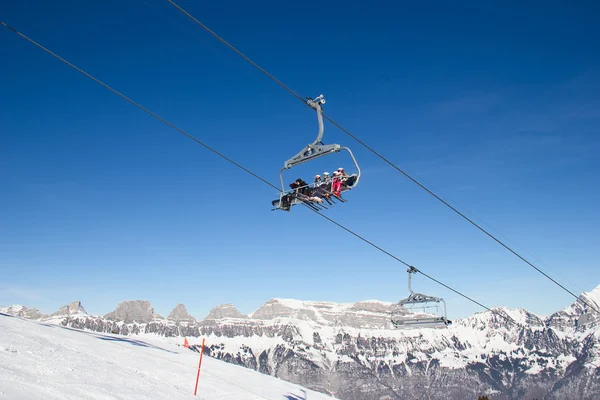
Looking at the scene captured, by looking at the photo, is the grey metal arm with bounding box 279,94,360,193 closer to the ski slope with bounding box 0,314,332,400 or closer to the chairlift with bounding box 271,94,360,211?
the chairlift with bounding box 271,94,360,211

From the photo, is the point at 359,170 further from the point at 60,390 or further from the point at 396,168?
the point at 60,390

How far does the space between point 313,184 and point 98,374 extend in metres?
13.3

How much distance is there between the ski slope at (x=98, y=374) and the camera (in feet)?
53.0

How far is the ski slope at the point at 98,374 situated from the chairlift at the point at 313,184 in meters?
10.1

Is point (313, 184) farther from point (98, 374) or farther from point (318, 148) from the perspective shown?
point (98, 374)

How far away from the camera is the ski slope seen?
16.1 m

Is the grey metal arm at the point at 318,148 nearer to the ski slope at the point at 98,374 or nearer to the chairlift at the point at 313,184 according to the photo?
the chairlift at the point at 313,184

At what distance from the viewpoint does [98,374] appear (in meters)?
20.9

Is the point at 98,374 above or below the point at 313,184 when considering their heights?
below

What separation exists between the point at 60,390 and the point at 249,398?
13290 millimetres

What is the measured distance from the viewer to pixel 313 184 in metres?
19.2

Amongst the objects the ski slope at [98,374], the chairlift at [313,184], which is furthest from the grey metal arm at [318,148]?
the ski slope at [98,374]

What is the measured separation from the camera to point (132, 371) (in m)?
24.7

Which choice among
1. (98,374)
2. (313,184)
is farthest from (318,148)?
(98,374)
